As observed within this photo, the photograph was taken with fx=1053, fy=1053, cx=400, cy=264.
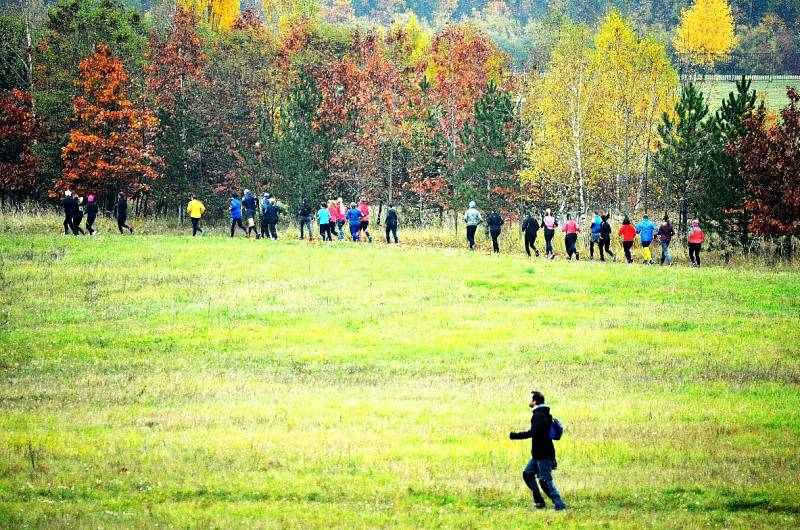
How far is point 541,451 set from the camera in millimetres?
14086

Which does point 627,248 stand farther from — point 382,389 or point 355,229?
point 382,389

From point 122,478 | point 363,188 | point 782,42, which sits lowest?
point 122,478

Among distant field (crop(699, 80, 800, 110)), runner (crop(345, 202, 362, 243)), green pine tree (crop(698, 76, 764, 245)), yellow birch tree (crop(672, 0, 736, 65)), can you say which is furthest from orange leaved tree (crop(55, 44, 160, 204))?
distant field (crop(699, 80, 800, 110))

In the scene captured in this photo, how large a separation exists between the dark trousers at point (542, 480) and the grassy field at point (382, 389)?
0.84 ft

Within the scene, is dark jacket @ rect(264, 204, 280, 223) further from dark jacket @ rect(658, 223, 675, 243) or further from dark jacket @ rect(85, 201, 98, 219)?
dark jacket @ rect(658, 223, 675, 243)

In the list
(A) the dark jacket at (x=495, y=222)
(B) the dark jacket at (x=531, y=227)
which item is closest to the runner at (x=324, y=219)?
(A) the dark jacket at (x=495, y=222)

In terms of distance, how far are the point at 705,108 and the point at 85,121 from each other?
31942 mm

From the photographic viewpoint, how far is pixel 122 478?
15648mm

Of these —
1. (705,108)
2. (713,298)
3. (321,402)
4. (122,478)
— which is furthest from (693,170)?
(122,478)

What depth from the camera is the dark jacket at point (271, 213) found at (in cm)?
4500

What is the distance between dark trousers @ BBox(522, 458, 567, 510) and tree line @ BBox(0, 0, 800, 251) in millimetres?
32999

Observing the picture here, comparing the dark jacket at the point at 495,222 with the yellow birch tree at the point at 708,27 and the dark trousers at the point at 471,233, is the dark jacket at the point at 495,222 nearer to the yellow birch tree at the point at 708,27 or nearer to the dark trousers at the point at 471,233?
the dark trousers at the point at 471,233

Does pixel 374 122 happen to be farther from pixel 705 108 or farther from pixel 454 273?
pixel 454 273

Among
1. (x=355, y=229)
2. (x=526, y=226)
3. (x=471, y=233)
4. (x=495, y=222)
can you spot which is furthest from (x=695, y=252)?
(x=355, y=229)
